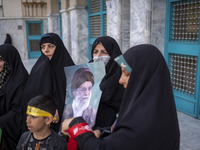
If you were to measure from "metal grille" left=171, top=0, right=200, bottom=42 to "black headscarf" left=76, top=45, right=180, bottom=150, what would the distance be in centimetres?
291

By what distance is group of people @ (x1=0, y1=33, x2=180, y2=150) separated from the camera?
3.47ft

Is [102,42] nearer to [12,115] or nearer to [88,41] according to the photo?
[12,115]

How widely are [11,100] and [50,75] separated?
56cm

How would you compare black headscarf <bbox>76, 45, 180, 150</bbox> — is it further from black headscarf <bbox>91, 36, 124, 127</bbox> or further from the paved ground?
the paved ground

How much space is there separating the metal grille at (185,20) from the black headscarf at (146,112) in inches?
115

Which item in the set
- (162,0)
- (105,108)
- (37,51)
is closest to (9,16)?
(37,51)

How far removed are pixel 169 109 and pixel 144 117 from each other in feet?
0.53

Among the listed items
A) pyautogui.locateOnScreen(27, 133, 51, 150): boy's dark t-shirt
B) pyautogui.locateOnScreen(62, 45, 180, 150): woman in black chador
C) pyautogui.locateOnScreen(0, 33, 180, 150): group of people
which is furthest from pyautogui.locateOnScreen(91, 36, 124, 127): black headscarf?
pyautogui.locateOnScreen(62, 45, 180, 150): woman in black chador

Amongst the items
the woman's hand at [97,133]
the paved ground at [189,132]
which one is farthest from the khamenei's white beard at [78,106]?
the paved ground at [189,132]

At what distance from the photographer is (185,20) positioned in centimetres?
383

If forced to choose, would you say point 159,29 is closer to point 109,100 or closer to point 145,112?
point 109,100

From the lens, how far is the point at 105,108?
6.01ft

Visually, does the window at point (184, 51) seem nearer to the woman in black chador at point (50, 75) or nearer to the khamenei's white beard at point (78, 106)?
the woman in black chador at point (50, 75)

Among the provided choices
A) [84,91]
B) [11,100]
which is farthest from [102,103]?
[11,100]
